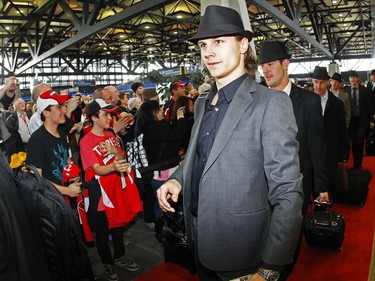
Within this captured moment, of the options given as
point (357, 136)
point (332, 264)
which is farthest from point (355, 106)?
point (332, 264)

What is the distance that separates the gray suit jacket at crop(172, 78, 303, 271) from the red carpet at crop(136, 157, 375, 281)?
178 cm

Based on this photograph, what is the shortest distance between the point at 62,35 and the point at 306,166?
1867 centimetres

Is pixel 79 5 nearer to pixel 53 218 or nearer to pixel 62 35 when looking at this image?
pixel 62 35

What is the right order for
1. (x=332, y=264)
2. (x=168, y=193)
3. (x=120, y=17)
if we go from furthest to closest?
(x=120, y=17)
(x=332, y=264)
(x=168, y=193)

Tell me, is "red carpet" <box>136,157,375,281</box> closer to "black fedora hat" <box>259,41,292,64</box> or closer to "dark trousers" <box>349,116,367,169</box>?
"black fedora hat" <box>259,41,292,64</box>

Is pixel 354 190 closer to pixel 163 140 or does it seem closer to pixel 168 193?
pixel 163 140

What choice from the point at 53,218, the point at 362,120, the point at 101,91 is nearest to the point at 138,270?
the point at 53,218

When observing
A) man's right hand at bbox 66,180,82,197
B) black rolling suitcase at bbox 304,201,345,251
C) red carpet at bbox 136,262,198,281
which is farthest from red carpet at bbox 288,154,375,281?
man's right hand at bbox 66,180,82,197

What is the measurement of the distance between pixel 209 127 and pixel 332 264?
2450mm

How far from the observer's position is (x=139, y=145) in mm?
3766

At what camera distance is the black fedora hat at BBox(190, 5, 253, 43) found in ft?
4.40

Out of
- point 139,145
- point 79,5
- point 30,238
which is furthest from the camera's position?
point 79,5

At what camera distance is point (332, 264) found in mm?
3141

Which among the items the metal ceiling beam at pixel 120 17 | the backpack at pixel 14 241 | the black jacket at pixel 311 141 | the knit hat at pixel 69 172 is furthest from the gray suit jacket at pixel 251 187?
the metal ceiling beam at pixel 120 17
